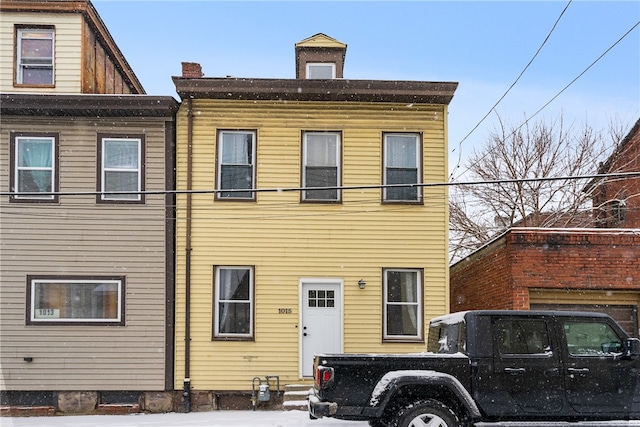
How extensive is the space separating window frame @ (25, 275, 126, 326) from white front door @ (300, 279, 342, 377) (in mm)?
3597

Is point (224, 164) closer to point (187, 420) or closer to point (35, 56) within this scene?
point (35, 56)

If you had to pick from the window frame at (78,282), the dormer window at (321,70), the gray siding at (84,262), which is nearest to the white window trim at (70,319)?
the window frame at (78,282)

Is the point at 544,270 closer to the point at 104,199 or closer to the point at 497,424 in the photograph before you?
the point at 497,424

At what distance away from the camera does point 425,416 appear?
8.25 metres

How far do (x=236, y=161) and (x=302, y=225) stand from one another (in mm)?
1930

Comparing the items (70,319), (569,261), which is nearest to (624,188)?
(569,261)

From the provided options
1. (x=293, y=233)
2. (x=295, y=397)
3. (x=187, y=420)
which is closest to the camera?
(x=187, y=420)

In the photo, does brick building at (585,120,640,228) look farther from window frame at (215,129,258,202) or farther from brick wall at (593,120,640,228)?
window frame at (215,129,258,202)

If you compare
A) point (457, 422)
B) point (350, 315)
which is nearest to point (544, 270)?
point (350, 315)

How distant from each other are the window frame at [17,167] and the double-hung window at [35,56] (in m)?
1.35

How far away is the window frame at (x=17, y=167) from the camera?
1384cm

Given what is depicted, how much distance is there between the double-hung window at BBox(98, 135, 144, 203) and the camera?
14.0m

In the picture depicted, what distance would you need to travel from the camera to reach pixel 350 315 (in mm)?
13805

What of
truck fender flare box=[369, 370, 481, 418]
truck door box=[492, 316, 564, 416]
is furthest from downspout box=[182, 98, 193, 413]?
truck door box=[492, 316, 564, 416]
